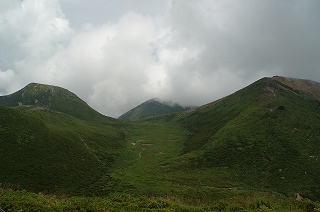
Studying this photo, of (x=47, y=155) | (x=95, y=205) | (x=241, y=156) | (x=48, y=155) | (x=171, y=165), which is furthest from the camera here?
(x=241, y=156)

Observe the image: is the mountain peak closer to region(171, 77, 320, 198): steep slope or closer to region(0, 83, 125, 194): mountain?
region(171, 77, 320, 198): steep slope

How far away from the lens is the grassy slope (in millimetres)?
53375

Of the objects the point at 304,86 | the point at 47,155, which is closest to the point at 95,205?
the point at 47,155

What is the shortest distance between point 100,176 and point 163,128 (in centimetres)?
11329

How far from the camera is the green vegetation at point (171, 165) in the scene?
2766cm

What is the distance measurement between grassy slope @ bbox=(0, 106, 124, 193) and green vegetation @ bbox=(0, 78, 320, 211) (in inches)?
10.2

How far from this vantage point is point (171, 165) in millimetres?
86750

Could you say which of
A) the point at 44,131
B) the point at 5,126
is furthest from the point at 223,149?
the point at 5,126

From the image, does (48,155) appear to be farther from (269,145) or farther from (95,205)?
(269,145)

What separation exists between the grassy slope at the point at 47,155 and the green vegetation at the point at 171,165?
259 mm

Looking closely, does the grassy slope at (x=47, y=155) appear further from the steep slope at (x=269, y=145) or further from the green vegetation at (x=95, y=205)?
the steep slope at (x=269, y=145)

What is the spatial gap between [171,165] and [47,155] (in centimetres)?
4645

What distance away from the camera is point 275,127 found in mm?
108375

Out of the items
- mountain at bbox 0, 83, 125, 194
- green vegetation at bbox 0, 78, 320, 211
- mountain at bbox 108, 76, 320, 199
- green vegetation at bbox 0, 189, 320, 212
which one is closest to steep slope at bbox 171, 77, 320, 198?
mountain at bbox 108, 76, 320, 199
